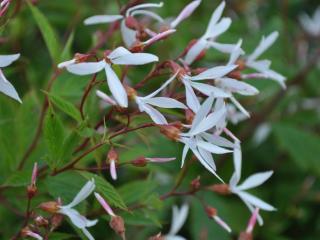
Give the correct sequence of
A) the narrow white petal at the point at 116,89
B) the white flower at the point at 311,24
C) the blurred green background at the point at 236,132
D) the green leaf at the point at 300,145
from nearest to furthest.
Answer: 1. the narrow white petal at the point at 116,89
2. the blurred green background at the point at 236,132
3. the green leaf at the point at 300,145
4. the white flower at the point at 311,24

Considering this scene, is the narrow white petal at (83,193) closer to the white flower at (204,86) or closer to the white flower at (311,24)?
the white flower at (204,86)

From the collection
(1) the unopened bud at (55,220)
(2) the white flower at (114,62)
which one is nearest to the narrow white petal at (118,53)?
(2) the white flower at (114,62)

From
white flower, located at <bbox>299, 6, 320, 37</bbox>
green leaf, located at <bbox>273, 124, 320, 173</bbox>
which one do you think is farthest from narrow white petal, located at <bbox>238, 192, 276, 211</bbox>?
white flower, located at <bbox>299, 6, 320, 37</bbox>

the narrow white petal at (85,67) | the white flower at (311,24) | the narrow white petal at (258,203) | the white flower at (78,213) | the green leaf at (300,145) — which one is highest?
the narrow white petal at (85,67)

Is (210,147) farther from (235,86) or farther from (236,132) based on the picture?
(236,132)

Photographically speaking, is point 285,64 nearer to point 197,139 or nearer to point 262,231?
point 262,231

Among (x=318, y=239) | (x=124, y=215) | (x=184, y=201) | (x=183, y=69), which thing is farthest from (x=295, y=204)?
(x=183, y=69)
